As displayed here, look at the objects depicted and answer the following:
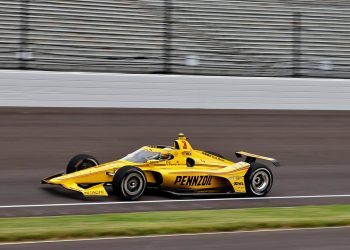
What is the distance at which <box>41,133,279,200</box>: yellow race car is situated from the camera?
1171 cm

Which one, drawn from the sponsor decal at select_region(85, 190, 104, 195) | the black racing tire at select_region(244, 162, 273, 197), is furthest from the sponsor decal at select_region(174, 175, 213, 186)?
the sponsor decal at select_region(85, 190, 104, 195)

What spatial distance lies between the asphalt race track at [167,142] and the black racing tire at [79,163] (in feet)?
1.33

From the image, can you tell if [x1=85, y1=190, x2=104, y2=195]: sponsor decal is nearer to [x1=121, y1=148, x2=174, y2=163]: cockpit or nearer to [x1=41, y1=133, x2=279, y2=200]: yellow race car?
[x1=41, y1=133, x2=279, y2=200]: yellow race car

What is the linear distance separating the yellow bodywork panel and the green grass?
1502 mm

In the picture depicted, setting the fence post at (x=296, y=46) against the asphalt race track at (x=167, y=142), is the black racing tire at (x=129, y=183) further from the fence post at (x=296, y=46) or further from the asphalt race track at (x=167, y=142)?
the fence post at (x=296, y=46)

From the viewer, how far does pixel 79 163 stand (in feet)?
41.4

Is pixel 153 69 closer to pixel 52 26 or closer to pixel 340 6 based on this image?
pixel 52 26

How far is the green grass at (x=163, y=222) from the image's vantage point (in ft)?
28.2

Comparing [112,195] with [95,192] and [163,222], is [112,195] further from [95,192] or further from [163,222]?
[163,222]

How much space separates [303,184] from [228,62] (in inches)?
322

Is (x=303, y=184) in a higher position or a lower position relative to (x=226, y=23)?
lower

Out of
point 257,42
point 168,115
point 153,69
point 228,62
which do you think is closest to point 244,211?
point 168,115

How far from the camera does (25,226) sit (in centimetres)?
898

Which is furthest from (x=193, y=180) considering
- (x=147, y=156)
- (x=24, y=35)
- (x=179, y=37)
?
(x=179, y=37)
